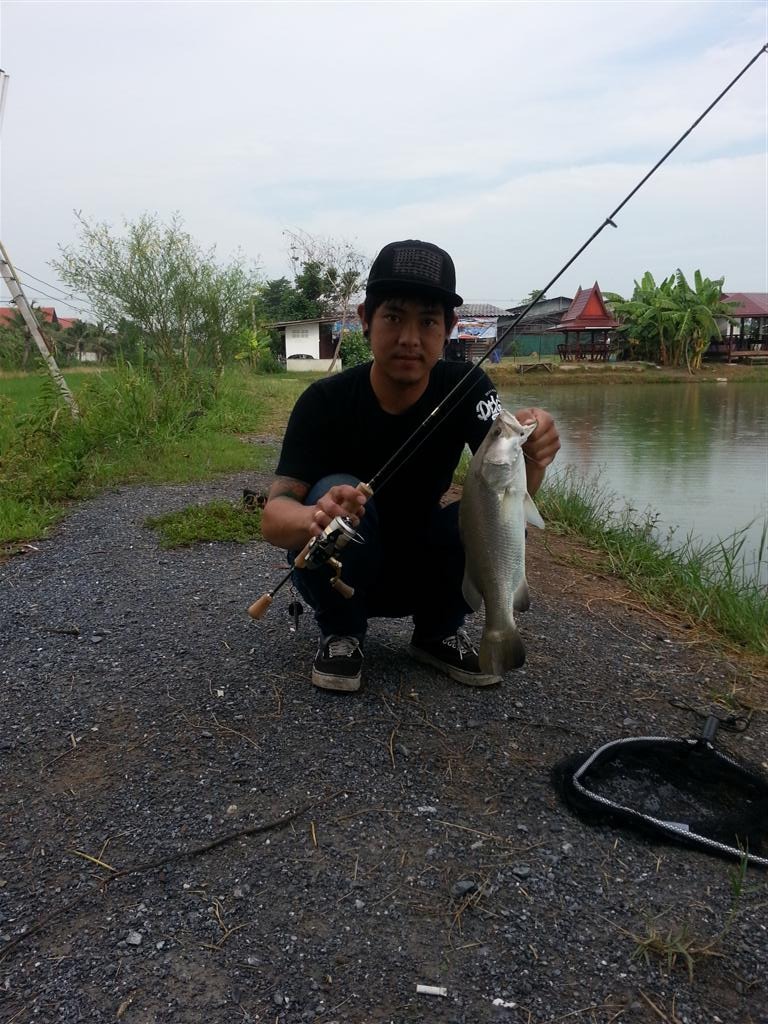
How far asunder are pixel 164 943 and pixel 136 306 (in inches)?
502

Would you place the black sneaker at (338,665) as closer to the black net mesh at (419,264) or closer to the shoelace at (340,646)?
the shoelace at (340,646)

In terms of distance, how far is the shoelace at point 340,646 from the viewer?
3064 millimetres

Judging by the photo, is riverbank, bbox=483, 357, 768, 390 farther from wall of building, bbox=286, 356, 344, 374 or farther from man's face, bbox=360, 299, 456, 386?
man's face, bbox=360, 299, 456, 386

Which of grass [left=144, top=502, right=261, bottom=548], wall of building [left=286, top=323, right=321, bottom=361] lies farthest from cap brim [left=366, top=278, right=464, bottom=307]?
wall of building [left=286, top=323, right=321, bottom=361]

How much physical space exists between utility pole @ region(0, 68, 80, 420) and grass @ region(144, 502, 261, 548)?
3330 millimetres

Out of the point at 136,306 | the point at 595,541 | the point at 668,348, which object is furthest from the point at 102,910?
the point at 668,348

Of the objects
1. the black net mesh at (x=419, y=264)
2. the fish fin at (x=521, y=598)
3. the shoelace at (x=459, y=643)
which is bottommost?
the shoelace at (x=459, y=643)

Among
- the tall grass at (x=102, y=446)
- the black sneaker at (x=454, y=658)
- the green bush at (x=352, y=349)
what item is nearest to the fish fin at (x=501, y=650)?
the black sneaker at (x=454, y=658)

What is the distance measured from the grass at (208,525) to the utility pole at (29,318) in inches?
131

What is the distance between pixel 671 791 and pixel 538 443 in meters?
1.30

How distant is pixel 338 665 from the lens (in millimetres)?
3035

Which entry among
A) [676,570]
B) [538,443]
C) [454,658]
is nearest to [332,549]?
[538,443]

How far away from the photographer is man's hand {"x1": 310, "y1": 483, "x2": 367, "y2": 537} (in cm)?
254

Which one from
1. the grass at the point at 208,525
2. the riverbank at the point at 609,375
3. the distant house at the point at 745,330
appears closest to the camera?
the grass at the point at 208,525
